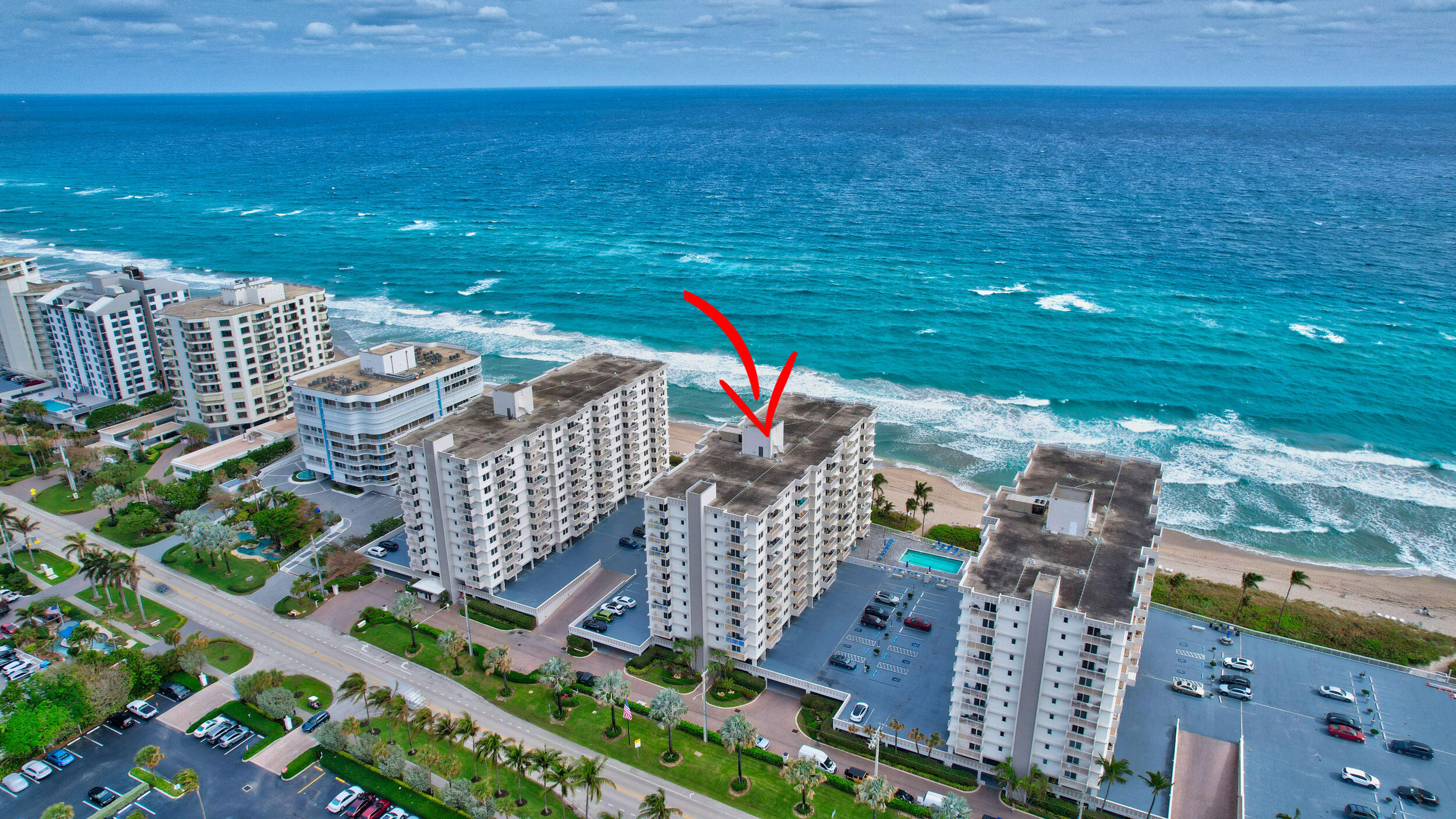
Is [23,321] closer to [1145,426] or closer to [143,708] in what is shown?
[143,708]

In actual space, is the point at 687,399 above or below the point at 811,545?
below

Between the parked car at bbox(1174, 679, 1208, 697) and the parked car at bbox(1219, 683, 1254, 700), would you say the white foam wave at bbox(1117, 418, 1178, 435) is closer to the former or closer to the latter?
the parked car at bbox(1219, 683, 1254, 700)

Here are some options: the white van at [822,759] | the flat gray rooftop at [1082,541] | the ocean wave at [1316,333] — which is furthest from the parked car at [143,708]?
the ocean wave at [1316,333]

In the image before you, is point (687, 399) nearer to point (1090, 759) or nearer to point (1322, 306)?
point (1090, 759)

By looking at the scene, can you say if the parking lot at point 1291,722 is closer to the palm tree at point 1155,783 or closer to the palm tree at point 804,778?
the palm tree at point 1155,783

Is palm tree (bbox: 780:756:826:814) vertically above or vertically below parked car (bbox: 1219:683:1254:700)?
above

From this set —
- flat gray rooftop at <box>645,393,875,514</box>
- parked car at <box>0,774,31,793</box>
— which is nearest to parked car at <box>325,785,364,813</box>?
parked car at <box>0,774,31,793</box>

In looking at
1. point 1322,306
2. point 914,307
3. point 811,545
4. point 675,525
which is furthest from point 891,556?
point 1322,306

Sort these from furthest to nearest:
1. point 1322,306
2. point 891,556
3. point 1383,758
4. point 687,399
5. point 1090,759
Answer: point 1322,306 < point 687,399 < point 891,556 < point 1383,758 < point 1090,759
